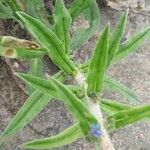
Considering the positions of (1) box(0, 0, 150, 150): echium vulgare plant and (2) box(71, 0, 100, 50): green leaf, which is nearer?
(1) box(0, 0, 150, 150): echium vulgare plant

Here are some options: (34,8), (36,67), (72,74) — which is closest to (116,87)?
(72,74)

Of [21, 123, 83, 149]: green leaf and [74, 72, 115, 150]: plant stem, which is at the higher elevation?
[74, 72, 115, 150]: plant stem

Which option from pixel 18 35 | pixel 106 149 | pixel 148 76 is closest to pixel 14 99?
pixel 18 35

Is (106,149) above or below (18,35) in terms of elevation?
above

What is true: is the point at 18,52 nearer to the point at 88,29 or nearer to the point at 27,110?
the point at 27,110

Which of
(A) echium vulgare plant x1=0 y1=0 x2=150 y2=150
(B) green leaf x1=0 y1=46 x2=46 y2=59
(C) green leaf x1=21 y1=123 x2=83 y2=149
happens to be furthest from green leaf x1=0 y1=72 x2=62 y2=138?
(C) green leaf x1=21 y1=123 x2=83 y2=149

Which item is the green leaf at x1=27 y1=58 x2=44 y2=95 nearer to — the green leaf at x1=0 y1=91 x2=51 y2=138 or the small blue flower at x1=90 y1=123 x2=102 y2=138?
the green leaf at x1=0 y1=91 x2=51 y2=138

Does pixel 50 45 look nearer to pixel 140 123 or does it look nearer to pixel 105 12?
pixel 140 123
